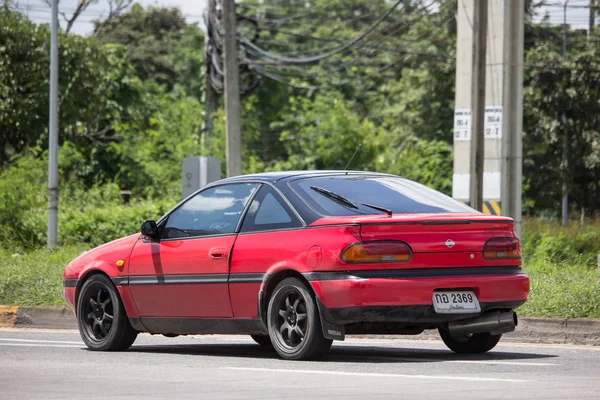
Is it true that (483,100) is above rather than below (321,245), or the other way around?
above

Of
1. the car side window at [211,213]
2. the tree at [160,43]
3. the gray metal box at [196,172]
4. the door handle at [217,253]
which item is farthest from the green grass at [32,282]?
the tree at [160,43]

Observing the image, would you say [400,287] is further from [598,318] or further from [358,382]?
[598,318]

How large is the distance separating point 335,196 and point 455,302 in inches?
48.4

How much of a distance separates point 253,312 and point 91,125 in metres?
33.0

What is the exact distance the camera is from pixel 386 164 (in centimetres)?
4119

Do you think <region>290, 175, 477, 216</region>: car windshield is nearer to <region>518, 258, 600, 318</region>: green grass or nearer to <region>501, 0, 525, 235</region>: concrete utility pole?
<region>518, 258, 600, 318</region>: green grass

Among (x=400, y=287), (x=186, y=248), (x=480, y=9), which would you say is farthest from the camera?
(x=480, y=9)

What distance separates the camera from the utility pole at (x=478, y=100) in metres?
18.5

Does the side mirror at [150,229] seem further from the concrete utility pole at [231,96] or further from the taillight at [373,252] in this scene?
the concrete utility pole at [231,96]

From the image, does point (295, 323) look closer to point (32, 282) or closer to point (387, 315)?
point (387, 315)

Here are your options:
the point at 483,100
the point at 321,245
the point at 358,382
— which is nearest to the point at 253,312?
the point at 321,245

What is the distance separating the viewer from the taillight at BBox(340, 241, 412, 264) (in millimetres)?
8695

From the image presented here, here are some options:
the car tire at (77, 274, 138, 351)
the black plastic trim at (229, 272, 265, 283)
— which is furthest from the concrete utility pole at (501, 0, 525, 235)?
the black plastic trim at (229, 272, 265, 283)

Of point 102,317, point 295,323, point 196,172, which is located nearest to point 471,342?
point 295,323
